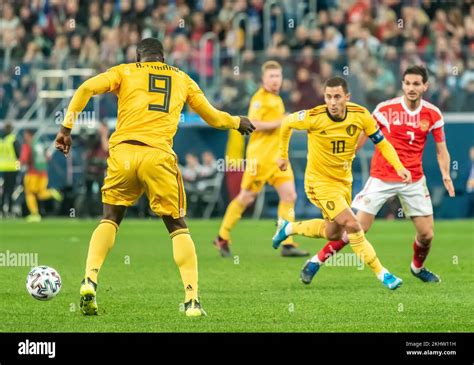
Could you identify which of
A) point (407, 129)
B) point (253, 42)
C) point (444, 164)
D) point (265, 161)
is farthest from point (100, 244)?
point (253, 42)

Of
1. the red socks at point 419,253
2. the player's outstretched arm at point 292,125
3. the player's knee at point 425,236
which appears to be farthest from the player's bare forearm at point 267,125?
the player's knee at point 425,236

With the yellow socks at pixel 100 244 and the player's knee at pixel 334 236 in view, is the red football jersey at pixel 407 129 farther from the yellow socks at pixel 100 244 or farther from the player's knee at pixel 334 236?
the yellow socks at pixel 100 244

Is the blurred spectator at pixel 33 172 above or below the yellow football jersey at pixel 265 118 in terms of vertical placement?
below

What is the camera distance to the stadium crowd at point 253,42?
2650 cm

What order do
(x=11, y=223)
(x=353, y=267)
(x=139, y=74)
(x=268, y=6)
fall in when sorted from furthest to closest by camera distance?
(x=268, y=6), (x=11, y=223), (x=353, y=267), (x=139, y=74)

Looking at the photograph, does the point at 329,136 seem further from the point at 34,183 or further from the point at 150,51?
the point at 34,183

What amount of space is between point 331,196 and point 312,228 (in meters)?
0.85

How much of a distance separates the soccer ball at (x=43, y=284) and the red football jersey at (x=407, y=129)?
3908 mm

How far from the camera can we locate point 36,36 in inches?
1166

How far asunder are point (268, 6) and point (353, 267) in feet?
49.2


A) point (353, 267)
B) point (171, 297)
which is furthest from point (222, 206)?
point (171, 297)

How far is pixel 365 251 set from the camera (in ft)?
40.1

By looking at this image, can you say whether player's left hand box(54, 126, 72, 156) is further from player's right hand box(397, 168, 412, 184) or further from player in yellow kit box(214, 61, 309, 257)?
player in yellow kit box(214, 61, 309, 257)
